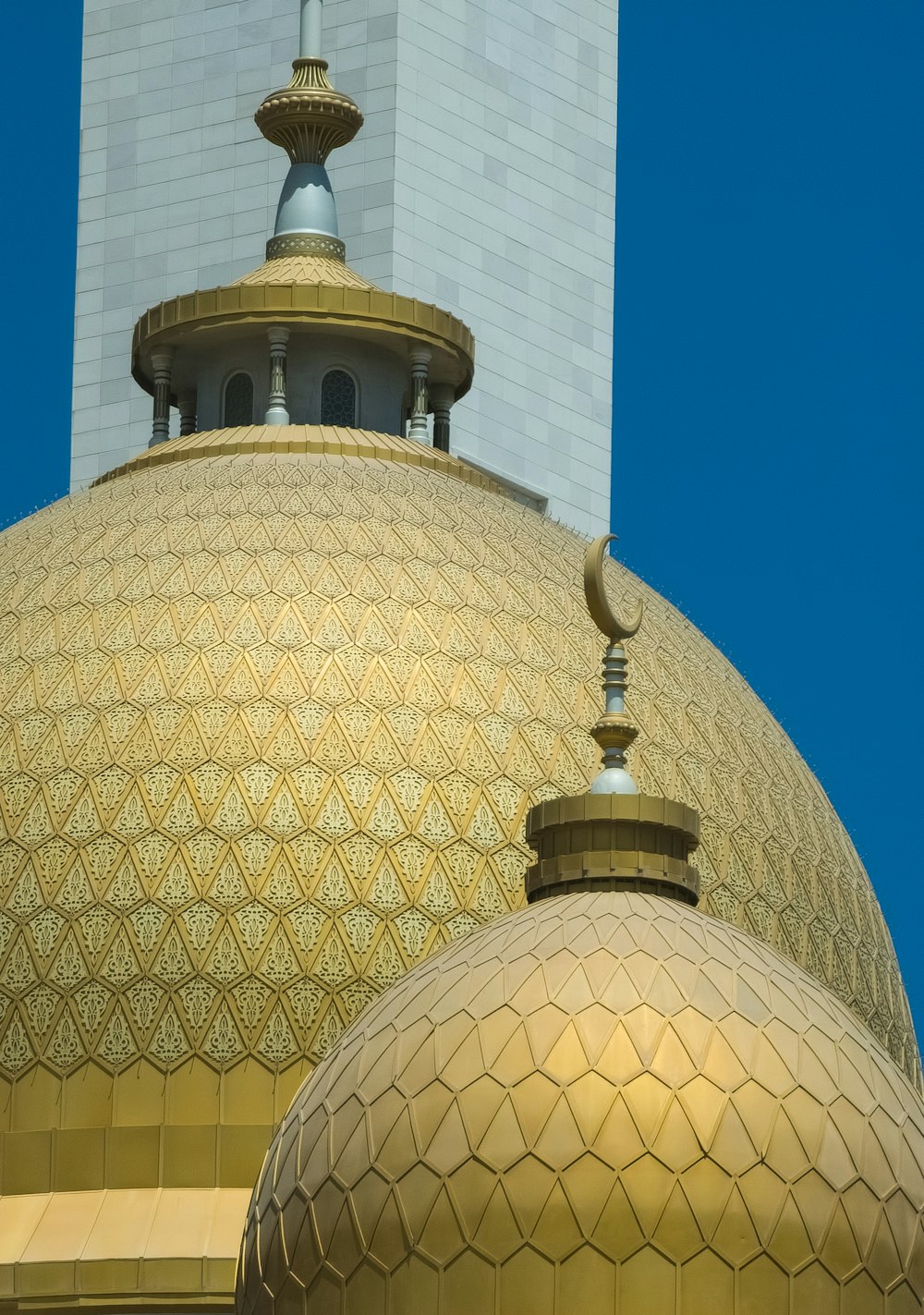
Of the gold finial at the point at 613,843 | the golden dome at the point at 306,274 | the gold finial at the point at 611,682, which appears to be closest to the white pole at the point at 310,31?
the golden dome at the point at 306,274

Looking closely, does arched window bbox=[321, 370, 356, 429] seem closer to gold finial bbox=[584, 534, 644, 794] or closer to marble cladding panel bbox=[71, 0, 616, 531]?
gold finial bbox=[584, 534, 644, 794]

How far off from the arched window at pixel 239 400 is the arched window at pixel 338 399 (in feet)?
2.28

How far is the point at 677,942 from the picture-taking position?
29.9 metres

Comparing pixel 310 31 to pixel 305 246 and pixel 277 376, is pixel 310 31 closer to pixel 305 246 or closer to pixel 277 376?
pixel 305 246

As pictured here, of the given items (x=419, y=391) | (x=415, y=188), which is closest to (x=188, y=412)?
(x=419, y=391)

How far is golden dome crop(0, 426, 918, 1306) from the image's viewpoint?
116 feet

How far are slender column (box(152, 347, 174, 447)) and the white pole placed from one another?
13.4 feet

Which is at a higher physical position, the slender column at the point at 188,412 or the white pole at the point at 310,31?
the white pole at the point at 310,31

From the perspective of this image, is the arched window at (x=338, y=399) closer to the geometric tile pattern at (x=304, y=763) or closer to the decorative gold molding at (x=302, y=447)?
the decorative gold molding at (x=302, y=447)

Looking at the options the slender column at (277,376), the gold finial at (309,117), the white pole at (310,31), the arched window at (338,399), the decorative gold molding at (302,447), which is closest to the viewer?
the decorative gold molding at (302,447)

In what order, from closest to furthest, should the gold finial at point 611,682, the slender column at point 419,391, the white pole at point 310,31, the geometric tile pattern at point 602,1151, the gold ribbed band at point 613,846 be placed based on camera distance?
the geometric tile pattern at point 602,1151
the gold ribbed band at point 613,846
the gold finial at point 611,682
the slender column at point 419,391
the white pole at point 310,31

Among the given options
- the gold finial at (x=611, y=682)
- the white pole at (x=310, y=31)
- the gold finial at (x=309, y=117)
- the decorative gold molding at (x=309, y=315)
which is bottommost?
the gold finial at (x=611, y=682)

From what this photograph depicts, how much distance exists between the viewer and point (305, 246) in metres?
43.6

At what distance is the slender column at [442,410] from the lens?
1690 inches
